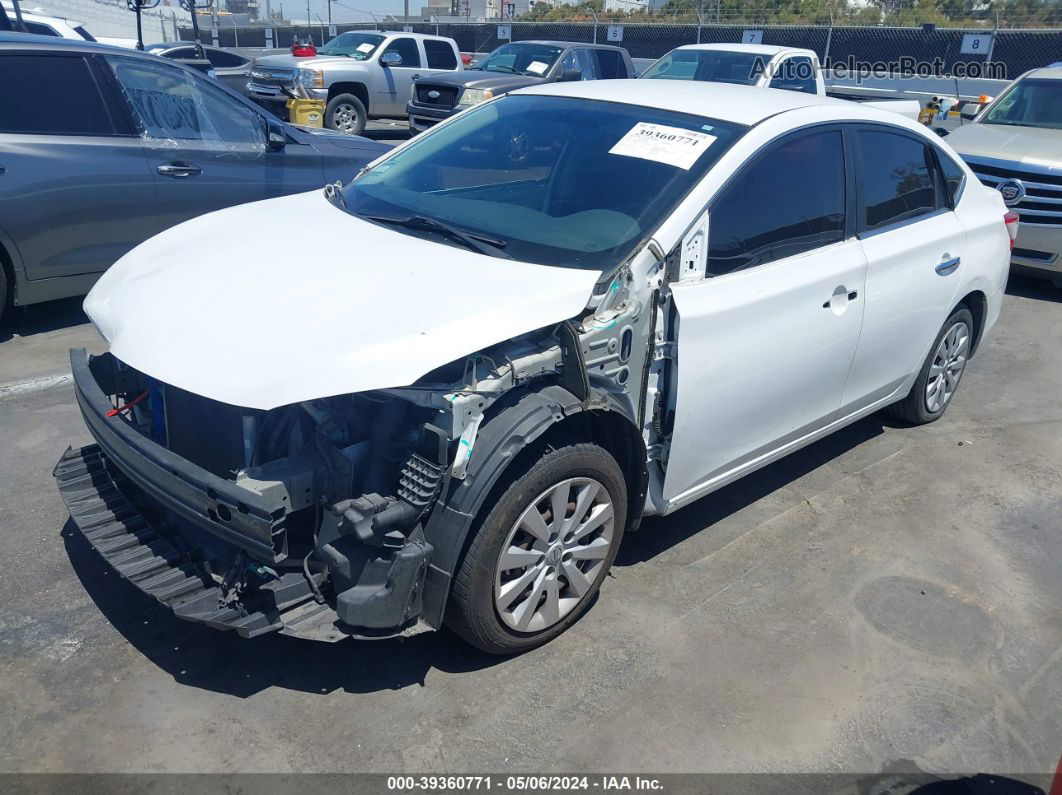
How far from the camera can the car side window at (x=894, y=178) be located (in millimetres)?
4227

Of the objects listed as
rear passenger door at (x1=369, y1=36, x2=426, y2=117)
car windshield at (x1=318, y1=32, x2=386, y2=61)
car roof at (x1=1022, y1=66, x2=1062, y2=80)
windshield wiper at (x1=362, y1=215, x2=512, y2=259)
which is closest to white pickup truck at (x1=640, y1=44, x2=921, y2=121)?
car roof at (x1=1022, y1=66, x2=1062, y2=80)

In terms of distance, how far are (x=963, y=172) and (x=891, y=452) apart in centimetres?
163

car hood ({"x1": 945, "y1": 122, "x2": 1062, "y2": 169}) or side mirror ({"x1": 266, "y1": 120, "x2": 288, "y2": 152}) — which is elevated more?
side mirror ({"x1": 266, "y1": 120, "x2": 288, "y2": 152})

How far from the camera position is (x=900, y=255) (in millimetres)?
4320

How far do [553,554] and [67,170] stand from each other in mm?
4439

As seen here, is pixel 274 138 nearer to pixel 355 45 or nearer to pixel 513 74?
pixel 513 74

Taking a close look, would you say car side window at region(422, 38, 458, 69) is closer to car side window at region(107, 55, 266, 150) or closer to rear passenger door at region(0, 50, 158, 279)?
car side window at region(107, 55, 266, 150)

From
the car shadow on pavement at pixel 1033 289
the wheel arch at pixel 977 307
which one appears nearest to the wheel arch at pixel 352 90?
the car shadow on pavement at pixel 1033 289

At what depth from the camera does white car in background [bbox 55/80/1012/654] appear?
8.86 feet

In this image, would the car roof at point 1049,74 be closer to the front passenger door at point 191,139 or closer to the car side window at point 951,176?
the car side window at point 951,176

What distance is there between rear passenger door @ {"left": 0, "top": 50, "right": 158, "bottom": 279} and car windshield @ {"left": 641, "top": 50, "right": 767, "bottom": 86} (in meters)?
7.43

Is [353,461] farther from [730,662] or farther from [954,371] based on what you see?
[954,371]

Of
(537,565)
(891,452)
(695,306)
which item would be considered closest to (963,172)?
(891,452)

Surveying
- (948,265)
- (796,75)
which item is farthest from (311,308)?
(796,75)
